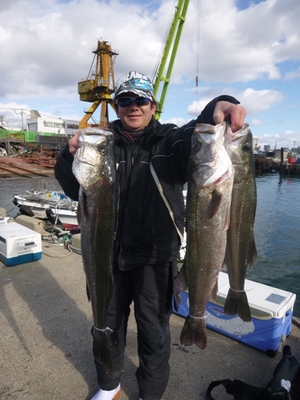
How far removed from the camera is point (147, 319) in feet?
8.66

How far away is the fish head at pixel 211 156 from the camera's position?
1.99 meters

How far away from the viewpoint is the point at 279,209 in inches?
879

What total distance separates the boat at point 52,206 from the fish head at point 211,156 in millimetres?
10079

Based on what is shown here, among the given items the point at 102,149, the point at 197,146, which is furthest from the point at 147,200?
the point at 197,146

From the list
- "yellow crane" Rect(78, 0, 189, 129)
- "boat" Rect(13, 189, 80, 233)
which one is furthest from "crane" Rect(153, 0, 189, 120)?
"boat" Rect(13, 189, 80, 233)

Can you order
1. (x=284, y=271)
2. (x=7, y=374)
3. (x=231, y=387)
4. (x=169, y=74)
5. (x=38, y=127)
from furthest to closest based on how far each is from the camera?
1. (x=38, y=127)
2. (x=169, y=74)
3. (x=284, y=271)
4. (x=7, y=374)
5. (x=231, y=387)

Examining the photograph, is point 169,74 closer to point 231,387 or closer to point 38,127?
point 231,387

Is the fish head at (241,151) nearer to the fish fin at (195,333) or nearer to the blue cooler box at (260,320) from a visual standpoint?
the fish fin at (195,333)

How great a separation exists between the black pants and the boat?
9103 millimetres

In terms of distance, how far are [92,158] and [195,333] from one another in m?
1.56

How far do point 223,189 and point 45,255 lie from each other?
5.59m

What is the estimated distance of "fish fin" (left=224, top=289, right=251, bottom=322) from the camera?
88.2 inches

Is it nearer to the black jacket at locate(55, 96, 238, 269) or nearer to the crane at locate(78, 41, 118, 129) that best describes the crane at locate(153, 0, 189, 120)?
the crane at locate(78, 41, 118, 129)

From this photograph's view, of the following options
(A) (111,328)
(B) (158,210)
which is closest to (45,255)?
(A) (111,328)
